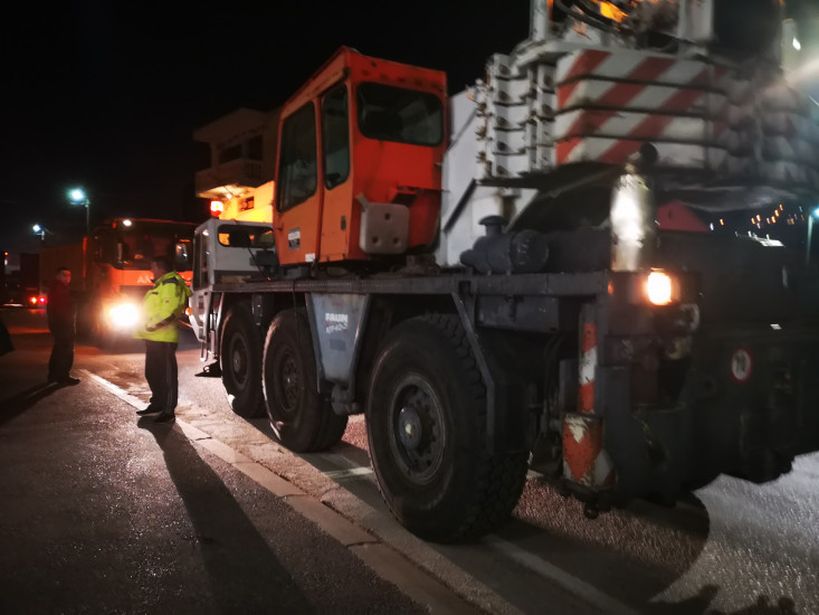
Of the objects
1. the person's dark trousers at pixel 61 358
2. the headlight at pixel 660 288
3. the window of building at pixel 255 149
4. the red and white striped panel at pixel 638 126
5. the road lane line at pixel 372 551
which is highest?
the window of building at pixel 255 149

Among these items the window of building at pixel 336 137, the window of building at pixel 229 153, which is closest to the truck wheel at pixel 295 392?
the window of building at pixel 336 137

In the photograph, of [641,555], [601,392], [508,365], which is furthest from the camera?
[641,555]

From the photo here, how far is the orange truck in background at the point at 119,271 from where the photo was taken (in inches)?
619

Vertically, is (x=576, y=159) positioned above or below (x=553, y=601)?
above

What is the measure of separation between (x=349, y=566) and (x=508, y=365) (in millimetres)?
1360

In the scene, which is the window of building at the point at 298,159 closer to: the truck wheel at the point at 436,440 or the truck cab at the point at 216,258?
the truck wheel at the point at 436,440

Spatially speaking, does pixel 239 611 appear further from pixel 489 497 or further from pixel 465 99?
pixel 465 99

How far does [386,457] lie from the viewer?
174 inches

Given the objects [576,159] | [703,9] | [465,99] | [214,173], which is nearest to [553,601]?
[576,159]

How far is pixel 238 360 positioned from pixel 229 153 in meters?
33.9

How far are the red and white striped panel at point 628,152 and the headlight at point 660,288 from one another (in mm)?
756

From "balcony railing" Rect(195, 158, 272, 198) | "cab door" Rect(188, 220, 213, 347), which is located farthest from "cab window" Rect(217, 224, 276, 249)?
"balcony railing" Rect(195, 158, 272, 198)

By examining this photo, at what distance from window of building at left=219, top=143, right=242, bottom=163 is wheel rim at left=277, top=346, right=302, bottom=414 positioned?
34252mm

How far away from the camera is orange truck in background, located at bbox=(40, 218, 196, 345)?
51.6ft
